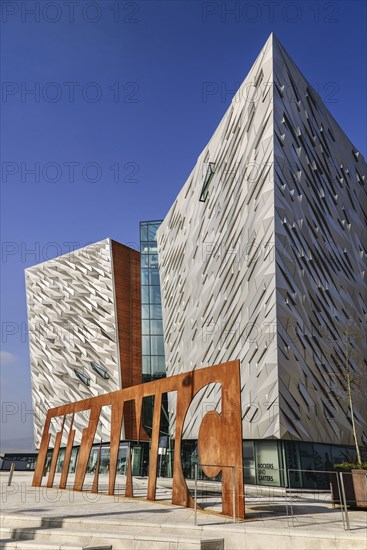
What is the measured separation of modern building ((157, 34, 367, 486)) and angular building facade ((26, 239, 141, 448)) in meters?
8.71

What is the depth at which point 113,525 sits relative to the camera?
9.38 meters

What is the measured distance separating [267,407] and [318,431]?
3345mm

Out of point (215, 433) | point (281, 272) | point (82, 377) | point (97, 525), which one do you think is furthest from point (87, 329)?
point (97, 525)

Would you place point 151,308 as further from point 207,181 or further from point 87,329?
point 207,181

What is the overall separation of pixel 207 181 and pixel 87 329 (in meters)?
19.0

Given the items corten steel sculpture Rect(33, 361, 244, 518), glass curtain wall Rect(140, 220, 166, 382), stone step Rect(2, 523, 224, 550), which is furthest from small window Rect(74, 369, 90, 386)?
stone step Rect(2, 523, 224, 550)

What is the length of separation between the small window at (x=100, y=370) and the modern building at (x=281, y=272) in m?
9.71

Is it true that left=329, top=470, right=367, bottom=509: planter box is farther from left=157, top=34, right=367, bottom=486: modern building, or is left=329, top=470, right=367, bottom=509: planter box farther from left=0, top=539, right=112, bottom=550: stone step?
left=157, top=34, right=367, bottom=486: modern building

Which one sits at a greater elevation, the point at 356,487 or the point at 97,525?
the point at 356,487

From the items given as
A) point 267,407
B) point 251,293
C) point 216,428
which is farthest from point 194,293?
point 216,428

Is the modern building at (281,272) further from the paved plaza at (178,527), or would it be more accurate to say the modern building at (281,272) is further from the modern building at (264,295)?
the paved plaza at (178,527)

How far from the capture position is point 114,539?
8398 mm

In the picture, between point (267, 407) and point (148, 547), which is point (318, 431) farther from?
point (148, 547)

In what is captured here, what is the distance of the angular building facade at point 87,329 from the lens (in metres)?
40.3
